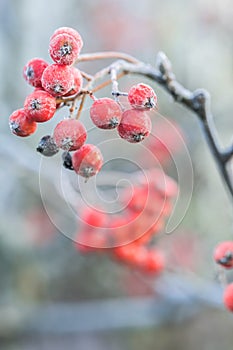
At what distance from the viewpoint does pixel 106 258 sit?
3.54m

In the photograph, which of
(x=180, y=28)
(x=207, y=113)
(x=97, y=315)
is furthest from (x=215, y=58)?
(x=207, y=113)

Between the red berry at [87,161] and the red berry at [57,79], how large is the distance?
159mm

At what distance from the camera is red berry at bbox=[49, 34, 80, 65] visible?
1.23 metres

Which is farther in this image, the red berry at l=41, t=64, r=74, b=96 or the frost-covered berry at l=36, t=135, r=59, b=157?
the frost-covered berry at l=36, t=135, r=59, b=157

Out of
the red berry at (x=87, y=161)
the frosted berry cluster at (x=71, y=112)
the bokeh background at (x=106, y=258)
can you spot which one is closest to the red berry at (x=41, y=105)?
the frosted berry cluster at (x=71, y=112)

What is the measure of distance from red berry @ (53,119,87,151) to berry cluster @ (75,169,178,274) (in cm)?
92

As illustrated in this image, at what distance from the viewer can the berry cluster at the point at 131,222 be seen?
2156 mm

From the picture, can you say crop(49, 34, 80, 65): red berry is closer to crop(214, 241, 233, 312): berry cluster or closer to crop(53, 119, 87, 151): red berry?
crop(53, 119, 87, 151): red berry

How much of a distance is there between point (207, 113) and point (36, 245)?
251cm

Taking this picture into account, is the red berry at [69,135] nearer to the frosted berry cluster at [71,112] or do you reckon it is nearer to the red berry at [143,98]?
the frosted berry cluster at [71,112]

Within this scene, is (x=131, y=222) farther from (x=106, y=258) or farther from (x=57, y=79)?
(x=106, y=258)

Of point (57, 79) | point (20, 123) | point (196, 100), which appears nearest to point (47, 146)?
point (20, 123)

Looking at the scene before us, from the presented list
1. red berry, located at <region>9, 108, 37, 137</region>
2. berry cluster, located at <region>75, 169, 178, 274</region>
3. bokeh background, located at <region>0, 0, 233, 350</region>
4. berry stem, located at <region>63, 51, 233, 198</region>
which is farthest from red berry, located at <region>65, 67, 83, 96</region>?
bokeh background, located at <region>0, 0, 233, 350</region>

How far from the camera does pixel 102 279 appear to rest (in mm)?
4051
